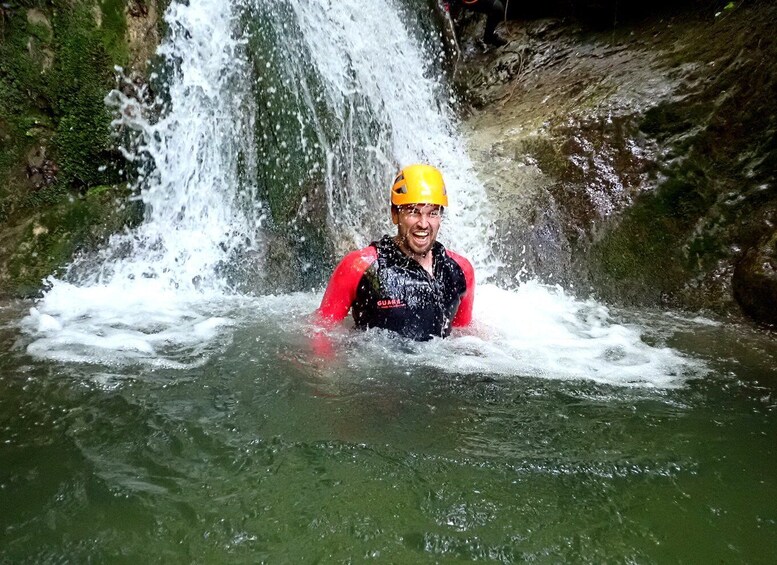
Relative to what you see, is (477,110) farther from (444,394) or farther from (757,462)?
(757,462)

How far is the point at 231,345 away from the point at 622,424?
7.24ft

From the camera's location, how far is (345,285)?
3279mm

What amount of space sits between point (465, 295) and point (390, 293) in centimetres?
58

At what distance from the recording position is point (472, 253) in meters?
5.57

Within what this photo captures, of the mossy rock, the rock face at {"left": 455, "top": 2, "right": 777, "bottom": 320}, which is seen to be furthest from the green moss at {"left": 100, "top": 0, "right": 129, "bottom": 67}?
the rock face at {"left": 455, "top": 2, "right": 777, "bottom": 320}

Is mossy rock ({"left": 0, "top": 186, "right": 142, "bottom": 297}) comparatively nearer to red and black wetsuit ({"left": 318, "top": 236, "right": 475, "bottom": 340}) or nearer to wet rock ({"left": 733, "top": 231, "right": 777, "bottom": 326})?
red and black wetsuit ({"left": 318, "top": 236, "right": 475, "bottom": 340})

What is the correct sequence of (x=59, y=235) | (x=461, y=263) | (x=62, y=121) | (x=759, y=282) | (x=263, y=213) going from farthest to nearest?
(x=263, y=213) < (x=62, y=121) < (x=59, y=235) < (x=759, y=282) < (x=461, y=263)

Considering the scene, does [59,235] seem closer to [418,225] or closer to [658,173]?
[418,225]

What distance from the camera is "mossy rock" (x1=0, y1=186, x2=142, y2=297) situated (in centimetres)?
466

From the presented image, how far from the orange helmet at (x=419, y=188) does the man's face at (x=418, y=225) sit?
0.04m

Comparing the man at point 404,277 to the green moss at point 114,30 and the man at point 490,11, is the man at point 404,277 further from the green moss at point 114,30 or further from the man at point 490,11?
the man at point 490,11

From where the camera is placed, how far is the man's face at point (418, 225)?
3225mm

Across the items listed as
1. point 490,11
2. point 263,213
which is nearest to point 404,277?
point 263,213

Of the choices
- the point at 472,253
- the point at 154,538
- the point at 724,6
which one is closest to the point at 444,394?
the point at 154,538
